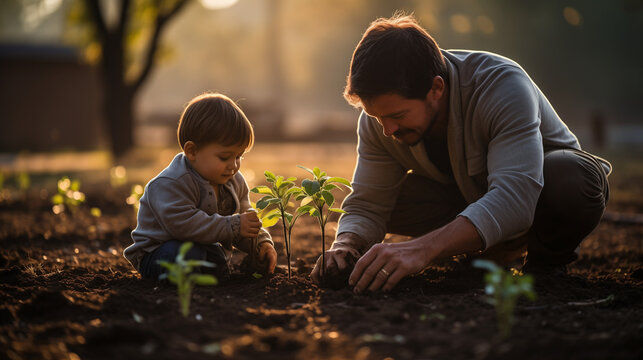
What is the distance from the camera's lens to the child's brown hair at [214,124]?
113 inches

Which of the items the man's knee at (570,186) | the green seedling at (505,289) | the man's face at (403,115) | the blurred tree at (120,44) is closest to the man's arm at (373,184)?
the man's face at (403,115)

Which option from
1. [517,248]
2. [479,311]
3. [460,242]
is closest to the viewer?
[479,311]

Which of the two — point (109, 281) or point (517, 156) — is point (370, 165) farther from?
point (109, 281)

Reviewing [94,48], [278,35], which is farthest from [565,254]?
[278,35]

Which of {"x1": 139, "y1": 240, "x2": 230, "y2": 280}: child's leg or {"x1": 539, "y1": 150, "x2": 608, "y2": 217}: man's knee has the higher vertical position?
{"x1": 539, "y1": 150, "x2": 608, "y2": 217}: man's knee

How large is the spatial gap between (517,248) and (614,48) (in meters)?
30.2

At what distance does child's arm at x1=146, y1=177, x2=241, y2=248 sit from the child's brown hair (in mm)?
240

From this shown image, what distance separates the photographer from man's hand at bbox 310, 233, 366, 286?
293 centimetres

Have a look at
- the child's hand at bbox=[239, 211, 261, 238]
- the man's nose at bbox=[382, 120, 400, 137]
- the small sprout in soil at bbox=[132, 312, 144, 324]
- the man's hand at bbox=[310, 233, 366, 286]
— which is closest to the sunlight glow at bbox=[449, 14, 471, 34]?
the man's nose at bbox=[382, 120, 400, 137]

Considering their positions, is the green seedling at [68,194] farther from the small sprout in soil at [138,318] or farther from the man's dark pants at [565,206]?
the man's dark pants at [565,206]

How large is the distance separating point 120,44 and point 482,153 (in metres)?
10.7

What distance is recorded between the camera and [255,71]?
2729 inches

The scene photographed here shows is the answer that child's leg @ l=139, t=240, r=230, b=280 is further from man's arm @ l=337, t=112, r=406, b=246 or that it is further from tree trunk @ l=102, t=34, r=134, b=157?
tree trunk @ l=102, t=34, r=134, b=157

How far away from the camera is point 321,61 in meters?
52.5
